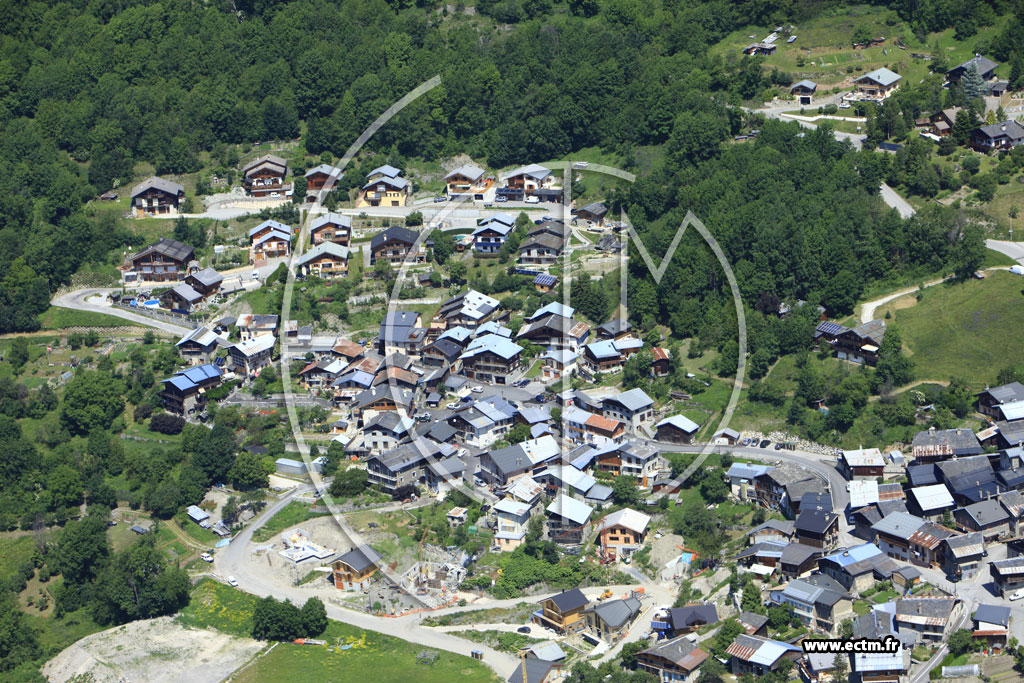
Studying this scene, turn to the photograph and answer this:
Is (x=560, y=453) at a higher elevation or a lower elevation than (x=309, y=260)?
lower

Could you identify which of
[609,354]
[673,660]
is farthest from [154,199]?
[673,660]

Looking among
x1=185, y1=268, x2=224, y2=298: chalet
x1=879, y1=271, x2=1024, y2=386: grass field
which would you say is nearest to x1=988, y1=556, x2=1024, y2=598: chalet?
x1=879, y1=271, x2=1024, y2=386: grass field

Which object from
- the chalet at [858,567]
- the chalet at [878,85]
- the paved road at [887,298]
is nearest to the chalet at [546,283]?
the paved road at [887,298]

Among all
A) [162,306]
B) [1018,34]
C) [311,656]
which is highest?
[1018,34]

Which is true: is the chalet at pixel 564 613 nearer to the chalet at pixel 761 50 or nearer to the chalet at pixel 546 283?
the chalet at pixel 546 283

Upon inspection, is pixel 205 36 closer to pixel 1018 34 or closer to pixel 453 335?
pixel 453 335

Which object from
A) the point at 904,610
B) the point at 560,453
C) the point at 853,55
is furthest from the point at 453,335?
the point at 853,55

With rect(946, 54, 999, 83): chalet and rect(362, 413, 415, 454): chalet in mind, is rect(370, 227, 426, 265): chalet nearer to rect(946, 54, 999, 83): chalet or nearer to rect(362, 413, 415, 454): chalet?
rect(362, 413, 415, 454): chalet
